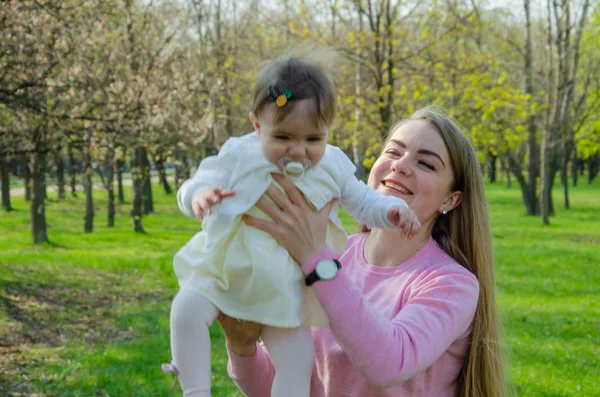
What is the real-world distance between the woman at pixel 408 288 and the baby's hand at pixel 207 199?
0.45ft

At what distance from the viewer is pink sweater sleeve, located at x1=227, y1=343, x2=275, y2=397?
2623 mm

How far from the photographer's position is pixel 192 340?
2.09 m

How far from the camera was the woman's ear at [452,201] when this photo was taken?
2.70m

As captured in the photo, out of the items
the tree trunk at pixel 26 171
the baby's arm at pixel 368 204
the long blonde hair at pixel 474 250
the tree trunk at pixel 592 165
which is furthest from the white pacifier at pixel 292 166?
the tree trunk at pixel 592 165

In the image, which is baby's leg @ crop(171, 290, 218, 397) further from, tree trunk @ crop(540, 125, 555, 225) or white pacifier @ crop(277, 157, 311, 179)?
tree trunk @ crop(540, 125, 555, 225)

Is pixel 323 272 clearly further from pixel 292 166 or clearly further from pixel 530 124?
pixel 530 124

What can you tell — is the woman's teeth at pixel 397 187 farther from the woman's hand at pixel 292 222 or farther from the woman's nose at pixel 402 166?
the woman's hand at pixel 292 222

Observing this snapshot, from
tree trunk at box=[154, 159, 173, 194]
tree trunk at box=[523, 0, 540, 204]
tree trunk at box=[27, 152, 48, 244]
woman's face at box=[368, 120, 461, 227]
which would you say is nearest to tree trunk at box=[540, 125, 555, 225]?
tree trunk at box=[523, 0, 540, 204]

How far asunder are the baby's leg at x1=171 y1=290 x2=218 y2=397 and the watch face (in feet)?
1.13

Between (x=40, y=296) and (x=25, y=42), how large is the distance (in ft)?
13.7

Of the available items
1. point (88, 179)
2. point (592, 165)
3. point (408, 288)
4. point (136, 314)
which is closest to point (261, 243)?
point (408, 288)

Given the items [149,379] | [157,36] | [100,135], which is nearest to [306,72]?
[149,379]

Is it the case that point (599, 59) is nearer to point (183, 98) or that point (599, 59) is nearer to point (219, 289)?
point (183, 98)

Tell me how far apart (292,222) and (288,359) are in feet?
1.40
